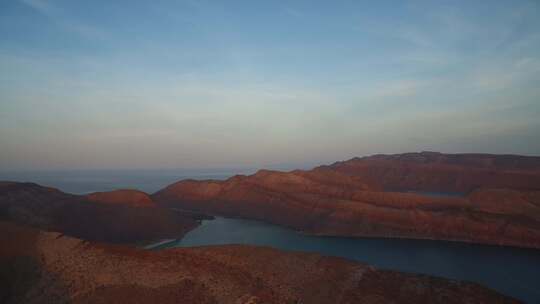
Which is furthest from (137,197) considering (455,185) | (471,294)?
(455,185)

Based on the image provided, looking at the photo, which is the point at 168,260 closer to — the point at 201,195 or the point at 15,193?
the point at 15,193

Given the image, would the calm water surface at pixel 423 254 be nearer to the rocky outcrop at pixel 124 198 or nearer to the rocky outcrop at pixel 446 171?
the rocky outcrop at pixel 124 198

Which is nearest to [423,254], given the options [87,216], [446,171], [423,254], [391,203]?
[423,254]

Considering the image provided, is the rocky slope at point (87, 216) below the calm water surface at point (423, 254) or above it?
above

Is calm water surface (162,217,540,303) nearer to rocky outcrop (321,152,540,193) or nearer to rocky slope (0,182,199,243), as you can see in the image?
rocky slope (0,182,199,243)

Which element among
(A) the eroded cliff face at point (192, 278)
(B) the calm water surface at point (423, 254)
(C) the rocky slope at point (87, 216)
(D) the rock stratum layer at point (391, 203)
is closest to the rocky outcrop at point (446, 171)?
(D) the rock stratum layer at point (391, 203)

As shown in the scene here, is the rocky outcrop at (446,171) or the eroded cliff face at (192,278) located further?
the rocky outcrop at (446,171)

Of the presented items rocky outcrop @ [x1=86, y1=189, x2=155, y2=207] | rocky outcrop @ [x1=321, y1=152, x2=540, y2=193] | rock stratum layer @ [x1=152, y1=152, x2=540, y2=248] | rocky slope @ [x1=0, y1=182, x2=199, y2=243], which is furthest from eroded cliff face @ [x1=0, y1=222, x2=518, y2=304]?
rocky outcrop @ [x1=321, y1=152, x2=540, y2=193]
